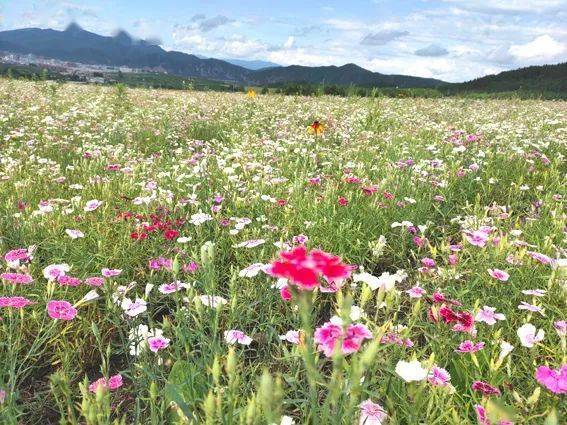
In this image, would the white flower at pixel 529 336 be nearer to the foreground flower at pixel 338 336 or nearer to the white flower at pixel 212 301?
the foreground flower at pixel 338 336

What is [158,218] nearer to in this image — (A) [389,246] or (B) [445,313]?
(A) [389,246]

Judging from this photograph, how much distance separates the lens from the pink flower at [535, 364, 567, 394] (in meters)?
1.50

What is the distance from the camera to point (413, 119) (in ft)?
32.4

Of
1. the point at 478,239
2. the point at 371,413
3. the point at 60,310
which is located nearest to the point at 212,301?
the point at 60,310

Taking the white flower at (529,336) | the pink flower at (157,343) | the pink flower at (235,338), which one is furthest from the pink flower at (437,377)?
the pink flower at (157,343)

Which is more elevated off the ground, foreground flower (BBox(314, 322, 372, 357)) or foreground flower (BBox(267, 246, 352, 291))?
foreground flower (BBox(267, 246, 352, 291))

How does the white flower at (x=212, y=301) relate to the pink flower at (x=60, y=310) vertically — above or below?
above

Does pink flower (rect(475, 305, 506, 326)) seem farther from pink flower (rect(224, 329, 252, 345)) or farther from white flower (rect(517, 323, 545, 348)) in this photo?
pink flower (rect(224, 329, 252, 345))

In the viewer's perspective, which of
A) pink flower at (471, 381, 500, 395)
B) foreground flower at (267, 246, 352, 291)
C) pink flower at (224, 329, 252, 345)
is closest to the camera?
foreground flower at (267, 246, 352, 291)

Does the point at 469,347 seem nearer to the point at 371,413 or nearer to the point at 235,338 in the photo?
the point at 371,413

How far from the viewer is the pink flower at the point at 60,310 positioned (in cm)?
197

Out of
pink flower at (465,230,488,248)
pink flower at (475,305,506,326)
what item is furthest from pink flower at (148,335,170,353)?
pink flower at (465,230,488,248)

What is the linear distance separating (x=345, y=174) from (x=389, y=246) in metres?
1.59

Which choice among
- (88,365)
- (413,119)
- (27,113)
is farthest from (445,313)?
(27,113)
